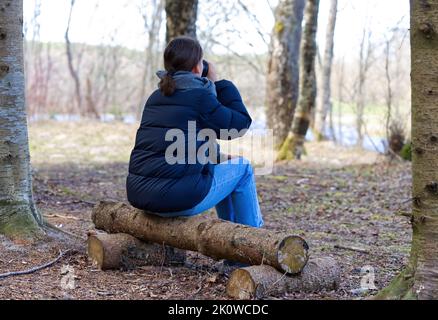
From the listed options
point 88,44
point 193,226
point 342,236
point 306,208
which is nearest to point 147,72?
point 88,44

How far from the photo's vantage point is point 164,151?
14.0ft

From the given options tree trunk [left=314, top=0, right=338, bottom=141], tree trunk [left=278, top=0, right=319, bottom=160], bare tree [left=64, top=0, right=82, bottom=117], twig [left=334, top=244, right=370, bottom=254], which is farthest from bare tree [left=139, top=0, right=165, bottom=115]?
twig [left=334, top=244, right=370, bottom=254]

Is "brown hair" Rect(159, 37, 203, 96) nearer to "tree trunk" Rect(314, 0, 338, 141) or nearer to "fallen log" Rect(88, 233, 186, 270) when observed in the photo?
"fallen log" Rect(88, 233, 186, 270)

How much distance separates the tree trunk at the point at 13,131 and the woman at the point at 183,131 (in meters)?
1.16

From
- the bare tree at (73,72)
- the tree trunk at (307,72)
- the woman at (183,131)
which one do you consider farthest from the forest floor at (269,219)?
the bare tree at (73,72)

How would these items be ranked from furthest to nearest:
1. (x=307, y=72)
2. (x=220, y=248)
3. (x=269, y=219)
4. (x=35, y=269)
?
(x=307, y=72)
(x=269, y=219)
(x=35, y=269)
(x=220, y=248)

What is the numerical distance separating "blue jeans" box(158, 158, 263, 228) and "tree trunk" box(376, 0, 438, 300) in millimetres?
1326

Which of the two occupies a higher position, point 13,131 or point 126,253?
point 13,131

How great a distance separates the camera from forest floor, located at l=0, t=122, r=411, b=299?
4.19 m

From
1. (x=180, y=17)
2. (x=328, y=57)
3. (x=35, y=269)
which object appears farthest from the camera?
(x=328, y=57)

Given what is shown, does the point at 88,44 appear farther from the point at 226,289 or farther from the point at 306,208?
the point at 226,289

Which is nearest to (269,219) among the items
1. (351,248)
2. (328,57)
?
(351,248)

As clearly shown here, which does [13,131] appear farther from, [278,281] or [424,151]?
[424,151]

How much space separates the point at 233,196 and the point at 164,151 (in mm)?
711
